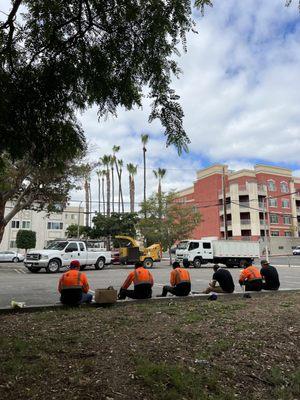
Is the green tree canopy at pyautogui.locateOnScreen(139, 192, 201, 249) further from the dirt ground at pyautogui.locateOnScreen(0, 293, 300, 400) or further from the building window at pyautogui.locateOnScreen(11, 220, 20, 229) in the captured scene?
the building window at pyautogui.locateOnScreen(11, 220, 20, 229)

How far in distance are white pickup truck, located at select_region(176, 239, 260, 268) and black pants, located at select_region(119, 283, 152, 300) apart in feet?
79.6

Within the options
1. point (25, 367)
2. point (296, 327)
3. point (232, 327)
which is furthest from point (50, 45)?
point (296, 327)

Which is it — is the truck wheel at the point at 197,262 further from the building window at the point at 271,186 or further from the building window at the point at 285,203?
the building window at the point at 285,203

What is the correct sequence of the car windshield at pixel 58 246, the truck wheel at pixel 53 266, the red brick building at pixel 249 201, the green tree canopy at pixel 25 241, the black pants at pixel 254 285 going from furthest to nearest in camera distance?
the red brick building at pixel 249 201 < the green tree canopy at pixel 25 241 < the car windshield at pixel 58 246 < the truck wheel at pixel 53 266 < the black pants at pixel 254 285

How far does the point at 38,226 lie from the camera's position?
79.9m

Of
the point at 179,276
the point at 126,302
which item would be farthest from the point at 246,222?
the point at 126,302

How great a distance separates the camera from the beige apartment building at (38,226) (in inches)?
2970

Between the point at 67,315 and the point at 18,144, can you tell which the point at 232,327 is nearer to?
the point at 67,315

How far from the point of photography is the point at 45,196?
89.6ft

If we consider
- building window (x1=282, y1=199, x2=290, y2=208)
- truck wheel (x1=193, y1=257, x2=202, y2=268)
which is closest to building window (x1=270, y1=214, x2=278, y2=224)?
building window (x1=282, y1=199, x2=290, y2=208)

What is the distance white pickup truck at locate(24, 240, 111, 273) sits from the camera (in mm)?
24922

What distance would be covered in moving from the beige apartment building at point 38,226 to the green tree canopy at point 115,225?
97.0 ft

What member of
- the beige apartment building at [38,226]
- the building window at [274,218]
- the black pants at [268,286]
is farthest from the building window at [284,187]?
the black pants at [268,286]

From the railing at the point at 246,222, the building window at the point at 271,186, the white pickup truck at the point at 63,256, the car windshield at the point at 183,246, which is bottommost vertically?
the white pickup truck at the point at 63,256
